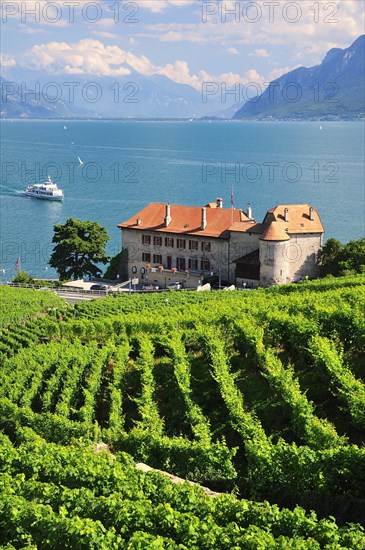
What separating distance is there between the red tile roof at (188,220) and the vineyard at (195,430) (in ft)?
66.8

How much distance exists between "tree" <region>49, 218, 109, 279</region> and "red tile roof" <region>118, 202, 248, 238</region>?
3.39 m

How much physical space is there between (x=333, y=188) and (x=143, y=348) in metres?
104

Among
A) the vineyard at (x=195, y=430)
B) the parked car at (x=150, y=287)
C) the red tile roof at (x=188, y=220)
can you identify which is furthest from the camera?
the parked car at (x=150, y=287)

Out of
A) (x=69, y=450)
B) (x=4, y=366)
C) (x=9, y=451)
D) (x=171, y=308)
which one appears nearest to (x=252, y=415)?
(x=69, y=450)

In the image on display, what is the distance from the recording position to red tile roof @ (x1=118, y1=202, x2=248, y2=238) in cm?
5647

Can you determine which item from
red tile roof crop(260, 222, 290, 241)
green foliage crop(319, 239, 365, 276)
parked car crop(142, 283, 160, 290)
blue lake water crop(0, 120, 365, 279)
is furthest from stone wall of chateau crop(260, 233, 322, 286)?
blue lake water crop(0, 120, 365, 279)

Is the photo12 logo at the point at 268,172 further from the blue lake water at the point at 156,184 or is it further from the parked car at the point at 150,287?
the parked car at the point at 150,287

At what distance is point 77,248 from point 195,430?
4202 cm

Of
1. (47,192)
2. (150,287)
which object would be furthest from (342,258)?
(47,192)

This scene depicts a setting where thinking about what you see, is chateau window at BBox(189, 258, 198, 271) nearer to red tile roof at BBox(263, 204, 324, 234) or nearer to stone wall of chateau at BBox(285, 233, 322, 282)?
red tile roof at BBox(263, 204, 324, 234)

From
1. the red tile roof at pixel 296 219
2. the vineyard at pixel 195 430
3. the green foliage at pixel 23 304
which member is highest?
the red tile roof at pixel 296 219

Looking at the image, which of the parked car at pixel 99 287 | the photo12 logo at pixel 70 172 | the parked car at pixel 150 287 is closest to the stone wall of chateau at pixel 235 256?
the parked car at pixel 150 287

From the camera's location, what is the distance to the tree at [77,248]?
200 feet

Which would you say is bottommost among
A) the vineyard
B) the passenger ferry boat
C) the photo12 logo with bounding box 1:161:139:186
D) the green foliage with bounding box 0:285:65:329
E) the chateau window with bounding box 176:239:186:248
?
the vineyard
